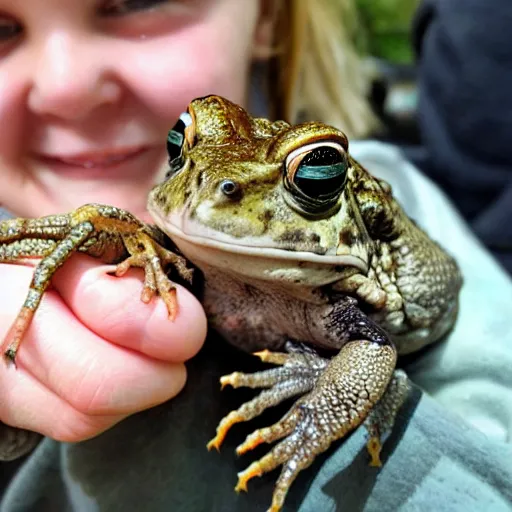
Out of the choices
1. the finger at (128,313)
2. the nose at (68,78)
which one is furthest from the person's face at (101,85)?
the finger at (128,313)

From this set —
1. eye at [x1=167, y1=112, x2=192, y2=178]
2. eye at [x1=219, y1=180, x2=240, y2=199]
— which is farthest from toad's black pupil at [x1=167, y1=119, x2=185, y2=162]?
eye at [x1=219, y1=180, x2=240, y2=199]

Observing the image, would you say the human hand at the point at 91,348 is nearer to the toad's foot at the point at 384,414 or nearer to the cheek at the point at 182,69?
the toad's foot at the point at 384,414

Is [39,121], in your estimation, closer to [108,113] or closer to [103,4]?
[108,113]

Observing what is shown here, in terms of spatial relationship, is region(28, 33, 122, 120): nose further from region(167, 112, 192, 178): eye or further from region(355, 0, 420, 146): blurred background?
region(355, 0, 420, 146): blurred background

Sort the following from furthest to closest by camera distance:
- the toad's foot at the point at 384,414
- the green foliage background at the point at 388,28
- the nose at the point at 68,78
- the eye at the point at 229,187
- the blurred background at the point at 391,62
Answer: the green foliage background at the point at 388,28
the blurred background at the point at 391,62
the nose at the point at 68,78
the toad's foot at the point at 384,414
the eye at the point at 229,187

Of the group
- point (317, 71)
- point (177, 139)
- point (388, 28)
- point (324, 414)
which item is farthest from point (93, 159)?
point (388, 28)

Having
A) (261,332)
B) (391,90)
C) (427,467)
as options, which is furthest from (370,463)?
(391,90)
